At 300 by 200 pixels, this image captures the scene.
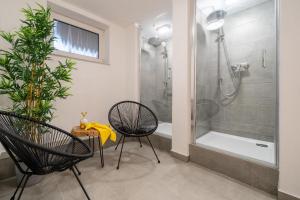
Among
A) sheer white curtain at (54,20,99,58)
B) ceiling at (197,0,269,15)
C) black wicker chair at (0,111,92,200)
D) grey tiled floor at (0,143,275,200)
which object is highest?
ceiling at (197,0,269,15)

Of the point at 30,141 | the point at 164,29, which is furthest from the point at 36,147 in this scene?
the point at 164,29

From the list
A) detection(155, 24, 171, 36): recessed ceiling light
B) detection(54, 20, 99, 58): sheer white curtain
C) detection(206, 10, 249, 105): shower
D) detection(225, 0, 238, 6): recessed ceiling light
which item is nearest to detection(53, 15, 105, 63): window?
detection(54, 20, 99, 58): sheer white curtain

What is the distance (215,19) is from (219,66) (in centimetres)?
71

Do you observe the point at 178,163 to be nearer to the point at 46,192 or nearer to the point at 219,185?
the point at 219,185

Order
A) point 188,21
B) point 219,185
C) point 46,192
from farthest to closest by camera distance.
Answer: point 188,21 → point 219,185 → point 46,192

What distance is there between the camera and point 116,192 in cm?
125

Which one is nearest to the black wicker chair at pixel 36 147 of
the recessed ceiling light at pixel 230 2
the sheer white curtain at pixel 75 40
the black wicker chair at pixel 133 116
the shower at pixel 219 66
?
the black wicker chair at pixel 133 116

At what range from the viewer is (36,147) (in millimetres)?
754

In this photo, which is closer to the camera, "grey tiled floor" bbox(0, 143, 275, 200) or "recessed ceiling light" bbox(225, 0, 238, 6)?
"grey tiled floor" bbox(0, 143, 275, 200)

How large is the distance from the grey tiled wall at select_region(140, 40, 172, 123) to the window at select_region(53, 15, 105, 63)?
778 mm

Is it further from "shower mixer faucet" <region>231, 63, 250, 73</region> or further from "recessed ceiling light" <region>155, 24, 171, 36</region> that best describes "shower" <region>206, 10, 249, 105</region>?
"recessed ceiling light" <region>155, 24, 171, 36</region>

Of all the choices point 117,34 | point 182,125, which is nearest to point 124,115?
point 182,125

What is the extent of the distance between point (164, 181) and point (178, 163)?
41 cm

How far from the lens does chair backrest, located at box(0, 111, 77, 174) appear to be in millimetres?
767
